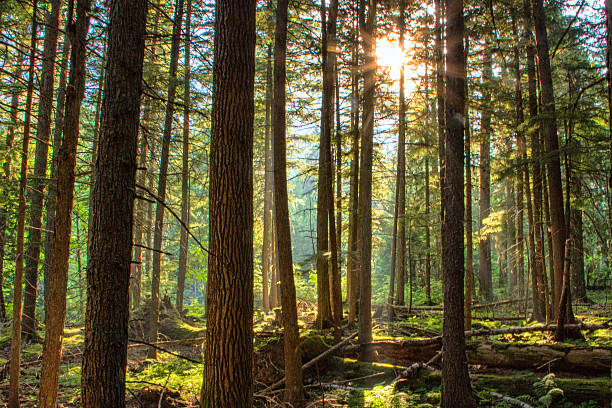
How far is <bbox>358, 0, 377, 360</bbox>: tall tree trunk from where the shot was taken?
9555 mm

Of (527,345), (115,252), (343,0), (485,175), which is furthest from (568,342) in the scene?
(485,175)

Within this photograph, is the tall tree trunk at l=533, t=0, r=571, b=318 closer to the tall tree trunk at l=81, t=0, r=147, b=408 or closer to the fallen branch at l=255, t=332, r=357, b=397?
the fallen branch at l=255, t=332, r=357, b=397

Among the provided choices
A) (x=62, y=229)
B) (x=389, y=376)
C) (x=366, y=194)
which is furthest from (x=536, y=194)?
(x=62, y=229)

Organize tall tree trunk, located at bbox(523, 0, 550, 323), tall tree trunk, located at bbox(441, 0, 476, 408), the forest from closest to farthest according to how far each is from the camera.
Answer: the forest
tall tree trunk, located at bbox(441, 0, 476, 408)
tall tree trunk, located at bbox(523, 0, 550, 323)

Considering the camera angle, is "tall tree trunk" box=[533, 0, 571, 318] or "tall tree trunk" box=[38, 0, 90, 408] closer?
"tall tree trunk" box=[38, 0, 90, 408]

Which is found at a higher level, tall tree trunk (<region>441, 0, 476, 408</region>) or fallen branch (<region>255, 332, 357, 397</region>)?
tall tree trunk (<region>441, 0, 476, 408</region>)

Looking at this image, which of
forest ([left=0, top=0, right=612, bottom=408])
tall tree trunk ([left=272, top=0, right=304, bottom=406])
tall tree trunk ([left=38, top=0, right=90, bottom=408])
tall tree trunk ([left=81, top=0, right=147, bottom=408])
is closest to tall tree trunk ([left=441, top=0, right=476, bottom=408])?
forest ([left=0, top=0, right=612, bottom=408])

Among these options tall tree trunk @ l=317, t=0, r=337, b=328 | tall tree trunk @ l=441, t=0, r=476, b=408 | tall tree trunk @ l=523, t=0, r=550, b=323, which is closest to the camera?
tall tree trunk @ l=441, t=0, r=476, b=408

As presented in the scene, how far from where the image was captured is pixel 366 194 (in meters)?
9.68

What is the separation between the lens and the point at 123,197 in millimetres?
3838

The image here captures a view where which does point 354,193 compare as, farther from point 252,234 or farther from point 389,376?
point 252,234

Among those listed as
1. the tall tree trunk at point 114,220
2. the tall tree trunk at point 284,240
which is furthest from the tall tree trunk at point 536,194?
the tall tree trunk at point 114,220

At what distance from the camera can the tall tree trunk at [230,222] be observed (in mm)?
4160

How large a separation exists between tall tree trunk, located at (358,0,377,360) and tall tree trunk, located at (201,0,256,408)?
18.6 feet
